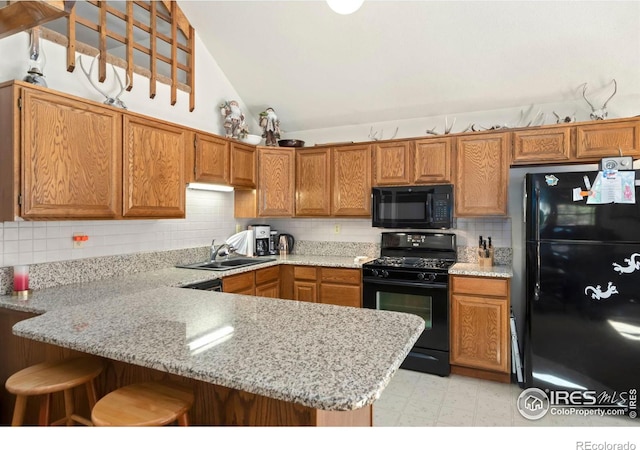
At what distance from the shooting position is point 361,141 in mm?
4016

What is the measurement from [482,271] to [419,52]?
6.32ft

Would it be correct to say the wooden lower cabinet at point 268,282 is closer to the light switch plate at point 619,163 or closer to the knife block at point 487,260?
the knife block at point 487,260

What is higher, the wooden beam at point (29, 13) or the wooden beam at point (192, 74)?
the wooden beam at point (192, 74)

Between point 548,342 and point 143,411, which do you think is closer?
point 143,411

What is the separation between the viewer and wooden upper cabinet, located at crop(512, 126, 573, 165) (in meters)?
2.99

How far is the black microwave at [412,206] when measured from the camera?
3.37 metres

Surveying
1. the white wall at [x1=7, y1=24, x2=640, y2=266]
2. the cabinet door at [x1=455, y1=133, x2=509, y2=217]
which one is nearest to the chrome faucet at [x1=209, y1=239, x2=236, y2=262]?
the white wall at [x1=7, y1=24, x2=640, y2=266]

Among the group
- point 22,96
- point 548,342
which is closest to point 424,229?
point 548,342

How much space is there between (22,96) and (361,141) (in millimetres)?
2875

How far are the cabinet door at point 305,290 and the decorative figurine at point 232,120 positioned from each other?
1.61 m

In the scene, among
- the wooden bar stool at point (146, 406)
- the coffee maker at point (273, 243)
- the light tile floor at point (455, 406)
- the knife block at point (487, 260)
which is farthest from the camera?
the coffee maker at point (273, 243)

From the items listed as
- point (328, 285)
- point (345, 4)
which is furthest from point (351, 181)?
point (345, 4)

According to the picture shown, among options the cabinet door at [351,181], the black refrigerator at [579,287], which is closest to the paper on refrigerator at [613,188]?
the black refrigerator at [579,287]
